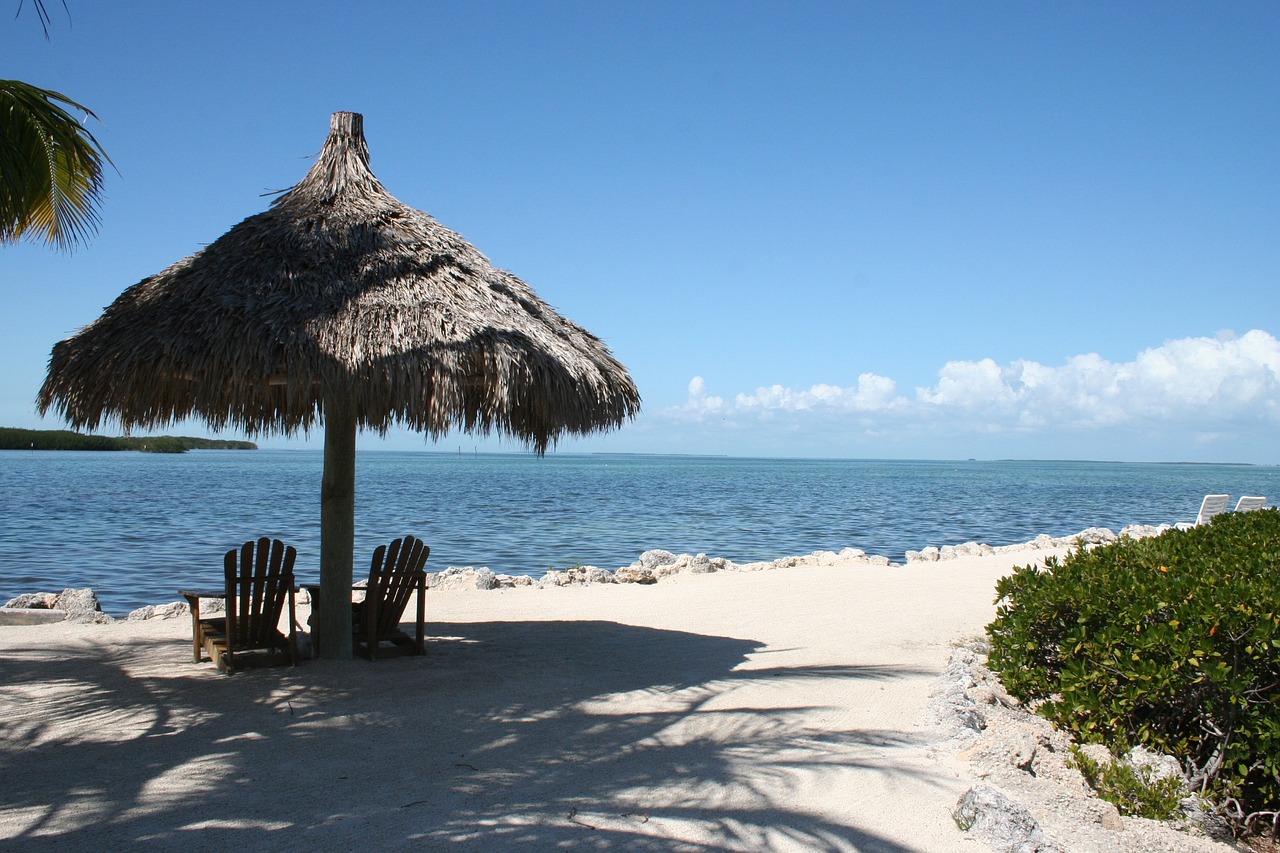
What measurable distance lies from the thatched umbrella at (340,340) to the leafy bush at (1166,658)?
3119 millimetres

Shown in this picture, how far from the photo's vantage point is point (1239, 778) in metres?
4.07

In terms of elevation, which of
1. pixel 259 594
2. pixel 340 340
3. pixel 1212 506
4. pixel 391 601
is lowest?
→ pixel 391 601

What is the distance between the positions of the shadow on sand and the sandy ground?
0.02 metres

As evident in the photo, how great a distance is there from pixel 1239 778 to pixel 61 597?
1017 cm

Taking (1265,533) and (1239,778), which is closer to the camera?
(1239,778)

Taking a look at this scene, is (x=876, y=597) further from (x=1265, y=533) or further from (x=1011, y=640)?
(x=1011, y=640)

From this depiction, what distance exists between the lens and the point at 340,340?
529 cm

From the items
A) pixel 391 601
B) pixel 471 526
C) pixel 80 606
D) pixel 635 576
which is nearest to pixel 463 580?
pixel 635 576

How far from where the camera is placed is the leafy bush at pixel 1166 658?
3834mm

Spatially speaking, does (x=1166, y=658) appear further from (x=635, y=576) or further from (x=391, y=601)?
(x=635, y=576)

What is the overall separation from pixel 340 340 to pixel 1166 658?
4670mm

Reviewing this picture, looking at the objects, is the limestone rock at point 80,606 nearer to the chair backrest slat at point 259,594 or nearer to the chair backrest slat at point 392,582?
the chair backrest slat at point 259,594

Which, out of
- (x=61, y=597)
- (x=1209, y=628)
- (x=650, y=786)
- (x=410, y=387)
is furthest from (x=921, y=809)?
(x=61, y=597)

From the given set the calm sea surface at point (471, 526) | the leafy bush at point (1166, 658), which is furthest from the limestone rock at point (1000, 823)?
the calm sea surface at point (471, 526)
